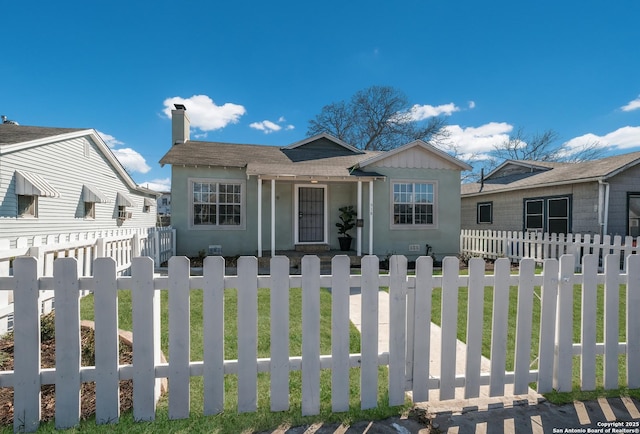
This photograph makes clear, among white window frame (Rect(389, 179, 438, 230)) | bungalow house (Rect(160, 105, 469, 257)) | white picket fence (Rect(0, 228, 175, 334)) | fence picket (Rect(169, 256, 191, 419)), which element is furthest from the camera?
white window frame (Rect(389, 179, 438, 230))

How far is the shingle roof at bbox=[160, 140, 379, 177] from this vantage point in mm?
9750

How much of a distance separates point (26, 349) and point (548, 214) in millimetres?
15248

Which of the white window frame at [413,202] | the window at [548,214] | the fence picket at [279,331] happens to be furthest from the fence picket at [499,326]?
the window at [548,214]

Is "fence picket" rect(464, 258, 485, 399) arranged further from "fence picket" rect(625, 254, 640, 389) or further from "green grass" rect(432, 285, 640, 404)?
"fence picket" rect(625, 254, 640, 389)

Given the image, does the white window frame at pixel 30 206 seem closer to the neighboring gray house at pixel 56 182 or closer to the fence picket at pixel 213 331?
the neighboring gray house at pixel 56 182

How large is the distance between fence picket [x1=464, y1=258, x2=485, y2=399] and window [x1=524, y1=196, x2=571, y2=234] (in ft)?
40.1

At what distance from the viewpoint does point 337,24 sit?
13.5 meters

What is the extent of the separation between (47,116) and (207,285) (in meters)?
21.7

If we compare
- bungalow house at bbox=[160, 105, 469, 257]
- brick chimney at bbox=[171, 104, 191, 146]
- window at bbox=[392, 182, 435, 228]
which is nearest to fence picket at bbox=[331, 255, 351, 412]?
bungalow house at bbox=[160, 105, 469, 257]

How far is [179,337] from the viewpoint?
6.48ft

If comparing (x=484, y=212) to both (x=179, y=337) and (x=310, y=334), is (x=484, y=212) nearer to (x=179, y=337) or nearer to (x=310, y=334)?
(x=310, y=334)

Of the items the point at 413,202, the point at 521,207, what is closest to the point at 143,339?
the point at 413,202

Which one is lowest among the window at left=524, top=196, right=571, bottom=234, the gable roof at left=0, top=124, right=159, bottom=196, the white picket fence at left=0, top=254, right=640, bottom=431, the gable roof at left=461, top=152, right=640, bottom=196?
the white picket fence at left=0, top=254, right=640, bottom=431

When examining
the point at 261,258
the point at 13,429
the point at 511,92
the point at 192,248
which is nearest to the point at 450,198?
the point at 261,258
